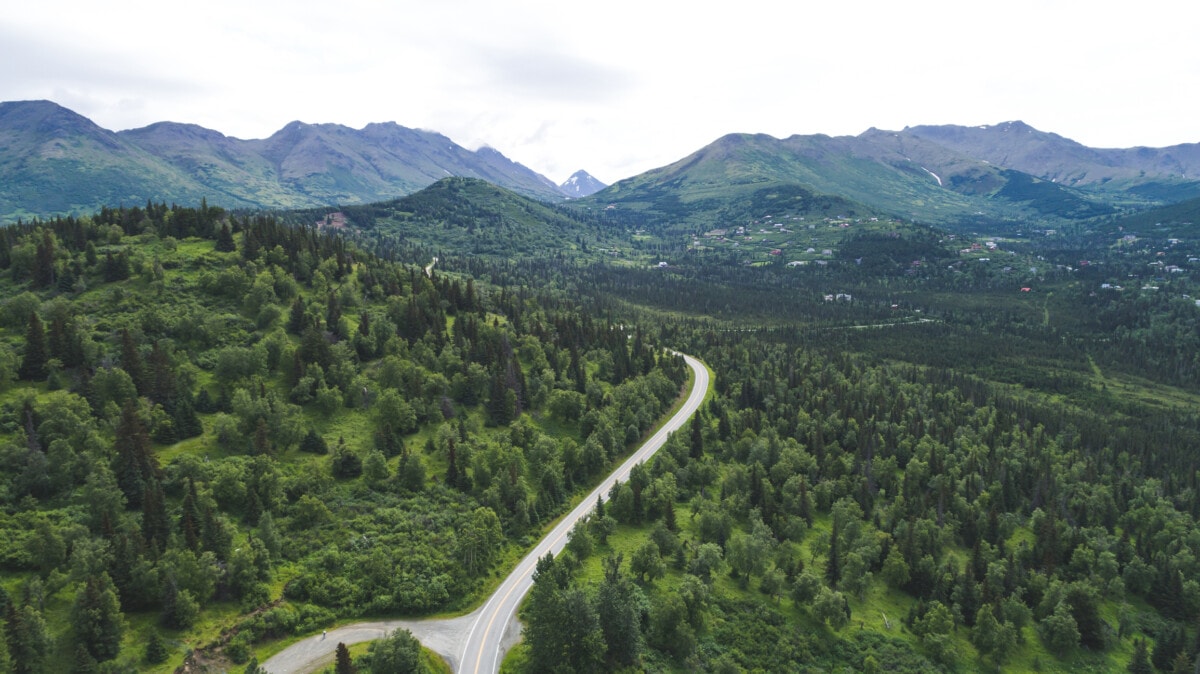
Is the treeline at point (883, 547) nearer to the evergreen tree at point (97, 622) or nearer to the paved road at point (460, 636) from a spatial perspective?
the paved road at point (460, 636)

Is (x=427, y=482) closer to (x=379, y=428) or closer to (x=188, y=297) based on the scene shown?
(x=379, y=428)

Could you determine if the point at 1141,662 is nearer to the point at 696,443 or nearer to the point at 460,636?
the point at 696,443

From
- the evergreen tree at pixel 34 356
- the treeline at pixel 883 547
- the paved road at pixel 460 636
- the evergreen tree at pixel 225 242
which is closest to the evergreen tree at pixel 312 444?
the paved road at pixel 460 636

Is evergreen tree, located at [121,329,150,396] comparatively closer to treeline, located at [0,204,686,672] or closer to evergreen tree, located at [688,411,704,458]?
treeline, located at [0,204,686,672]

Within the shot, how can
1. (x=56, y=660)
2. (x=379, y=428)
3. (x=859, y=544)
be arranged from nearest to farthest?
(x=56, y=660) → (x=859, y=544) → (x=379, y=428)

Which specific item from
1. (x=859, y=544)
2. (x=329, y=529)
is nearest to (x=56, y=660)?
(x=329, y=529)

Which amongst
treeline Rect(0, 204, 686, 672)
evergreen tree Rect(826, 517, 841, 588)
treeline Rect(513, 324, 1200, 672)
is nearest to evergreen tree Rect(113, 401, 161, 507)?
treeline Rect(0, 204, 686, 672)
